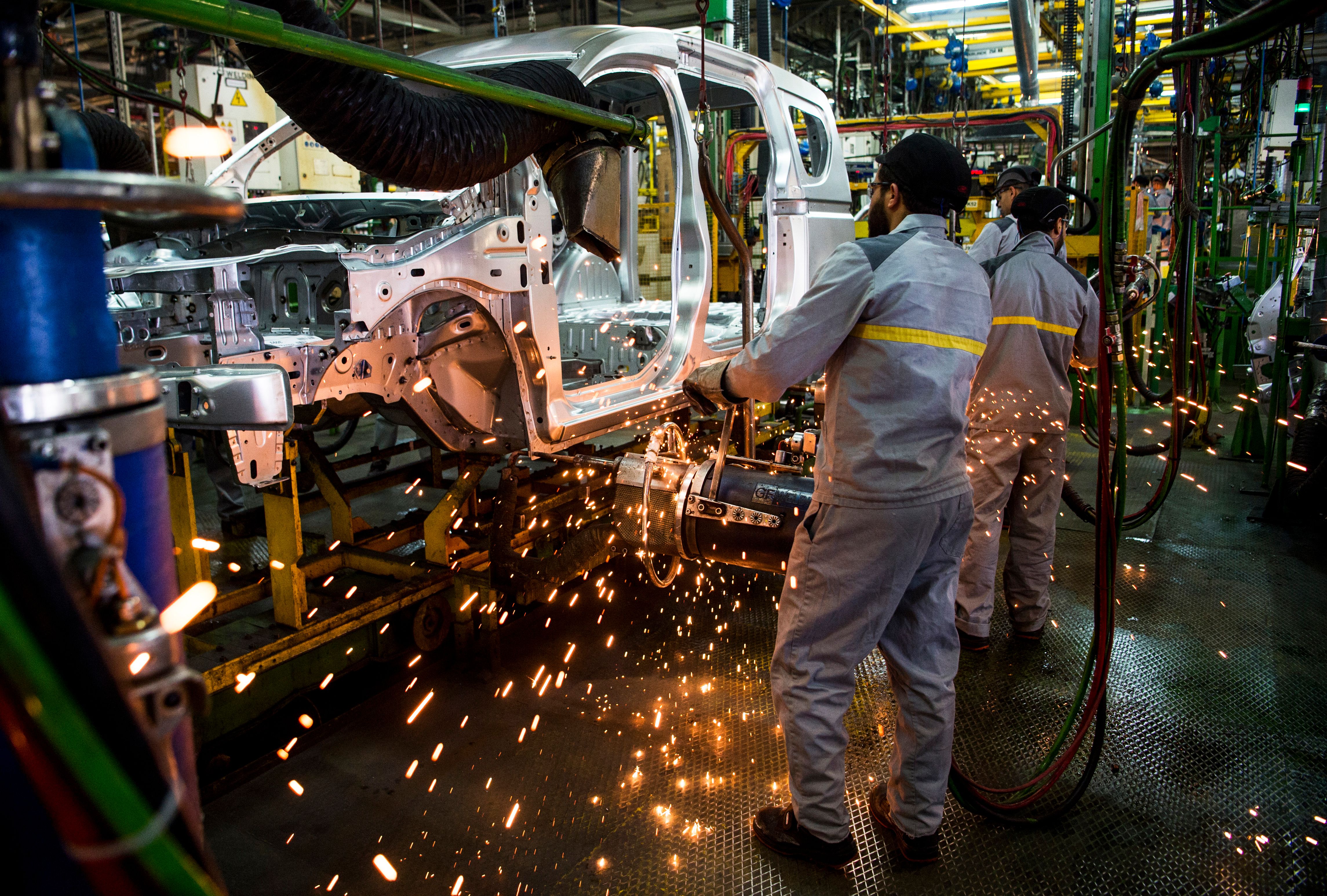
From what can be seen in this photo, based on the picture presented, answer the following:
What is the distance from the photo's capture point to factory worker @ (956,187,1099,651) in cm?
352

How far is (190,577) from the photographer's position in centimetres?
294

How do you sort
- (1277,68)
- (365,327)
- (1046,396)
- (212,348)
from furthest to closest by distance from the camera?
(1277,68), (1046,396), (365,327), (212,348)

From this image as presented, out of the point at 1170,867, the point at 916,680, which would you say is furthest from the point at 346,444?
the point at 1170,867

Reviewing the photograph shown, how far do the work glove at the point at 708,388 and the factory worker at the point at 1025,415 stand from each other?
145 cm

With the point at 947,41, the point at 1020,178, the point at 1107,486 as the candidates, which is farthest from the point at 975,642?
the point at 947,41

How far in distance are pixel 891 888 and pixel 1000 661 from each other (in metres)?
1.56

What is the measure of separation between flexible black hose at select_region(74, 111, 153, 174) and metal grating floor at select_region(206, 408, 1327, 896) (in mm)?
2346

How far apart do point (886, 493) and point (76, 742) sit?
5.85ft

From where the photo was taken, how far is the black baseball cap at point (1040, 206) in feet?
11.9

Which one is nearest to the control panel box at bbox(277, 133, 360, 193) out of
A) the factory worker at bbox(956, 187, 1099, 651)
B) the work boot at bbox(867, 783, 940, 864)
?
the factory worker at bbox(956, 187, 1099, 651)

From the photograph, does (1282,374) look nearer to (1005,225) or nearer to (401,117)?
(1005,225)

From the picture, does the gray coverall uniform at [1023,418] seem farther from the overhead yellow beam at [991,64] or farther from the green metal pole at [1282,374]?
the overhead yellow beam at [991,64]

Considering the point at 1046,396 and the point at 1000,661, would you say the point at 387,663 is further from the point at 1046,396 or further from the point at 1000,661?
the point at 1046,396

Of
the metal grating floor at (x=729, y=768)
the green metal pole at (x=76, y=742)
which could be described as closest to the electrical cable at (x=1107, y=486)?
the metal grating floor at (x=729, y=768)
